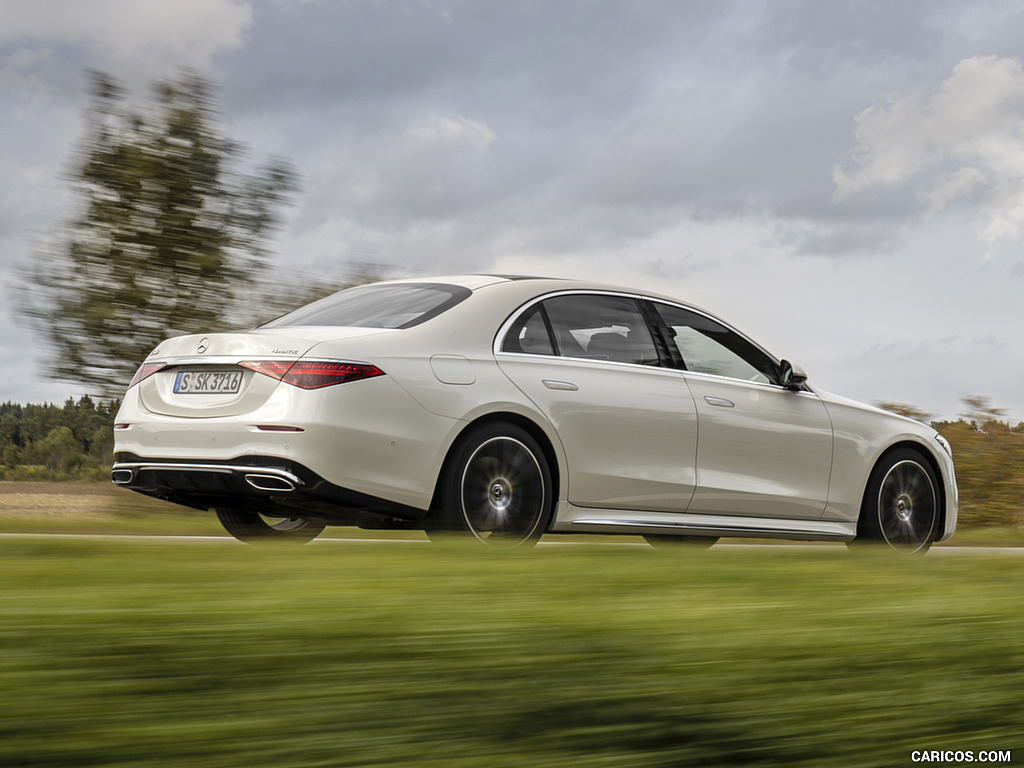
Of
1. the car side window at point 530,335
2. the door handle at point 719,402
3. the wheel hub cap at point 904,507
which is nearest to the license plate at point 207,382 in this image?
the car side window at point 530,335

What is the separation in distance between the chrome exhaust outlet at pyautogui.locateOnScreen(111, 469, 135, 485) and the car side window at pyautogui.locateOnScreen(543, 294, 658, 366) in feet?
7.96

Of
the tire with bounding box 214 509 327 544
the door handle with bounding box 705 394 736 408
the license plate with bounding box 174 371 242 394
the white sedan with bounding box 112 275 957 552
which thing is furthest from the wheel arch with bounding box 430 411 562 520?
the tire with bounding box 214 509 327 544

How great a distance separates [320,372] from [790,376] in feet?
11.4

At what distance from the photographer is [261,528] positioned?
743 centimetres

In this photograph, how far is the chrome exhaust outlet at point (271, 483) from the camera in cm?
568

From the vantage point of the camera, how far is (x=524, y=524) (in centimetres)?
629

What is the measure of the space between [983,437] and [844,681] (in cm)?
1285

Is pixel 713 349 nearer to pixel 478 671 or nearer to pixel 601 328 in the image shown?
pixel 601 328

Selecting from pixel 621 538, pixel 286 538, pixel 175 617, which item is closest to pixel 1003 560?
pixel 175 617

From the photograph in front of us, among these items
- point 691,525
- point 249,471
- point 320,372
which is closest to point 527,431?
point 320,372

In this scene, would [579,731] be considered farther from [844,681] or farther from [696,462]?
[696,462]

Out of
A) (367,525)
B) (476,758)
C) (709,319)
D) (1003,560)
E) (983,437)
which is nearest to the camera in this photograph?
(476,758)

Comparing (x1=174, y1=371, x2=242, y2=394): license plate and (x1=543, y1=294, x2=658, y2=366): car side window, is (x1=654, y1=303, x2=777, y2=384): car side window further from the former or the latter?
(x1=174, y1=371, x2=242, y2=394): license plate

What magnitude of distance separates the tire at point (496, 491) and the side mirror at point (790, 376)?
2.25m
